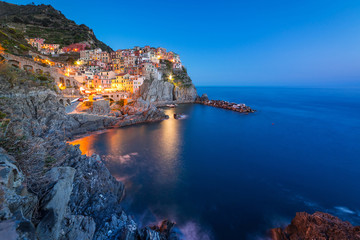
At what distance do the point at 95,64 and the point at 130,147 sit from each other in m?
39.2

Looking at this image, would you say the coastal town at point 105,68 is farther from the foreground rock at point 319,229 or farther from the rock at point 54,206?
the foreground rock at point 319,229

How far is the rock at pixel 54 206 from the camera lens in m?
3.35

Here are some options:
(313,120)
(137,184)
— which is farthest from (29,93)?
(313,120)

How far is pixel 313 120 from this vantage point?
37500 mm

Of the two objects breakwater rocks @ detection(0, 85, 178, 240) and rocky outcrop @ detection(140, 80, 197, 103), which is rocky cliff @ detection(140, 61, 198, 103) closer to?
rocky outcrop @ detection(140, 80, 197, 103)

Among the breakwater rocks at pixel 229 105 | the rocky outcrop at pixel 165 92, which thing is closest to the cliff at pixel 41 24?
the rocky outcrop at pixel 165 92

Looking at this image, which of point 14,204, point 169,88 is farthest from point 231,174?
point 169,88

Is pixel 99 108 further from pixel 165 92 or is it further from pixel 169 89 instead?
pixel 169 89

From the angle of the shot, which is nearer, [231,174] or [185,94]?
[231,174]

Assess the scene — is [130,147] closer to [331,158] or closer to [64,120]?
[64,120]

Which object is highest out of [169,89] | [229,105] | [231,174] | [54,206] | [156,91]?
[169,89]

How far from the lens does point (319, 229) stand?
24.1 feet

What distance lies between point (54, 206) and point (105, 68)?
181 feet

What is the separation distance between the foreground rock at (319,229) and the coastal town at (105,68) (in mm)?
37938
